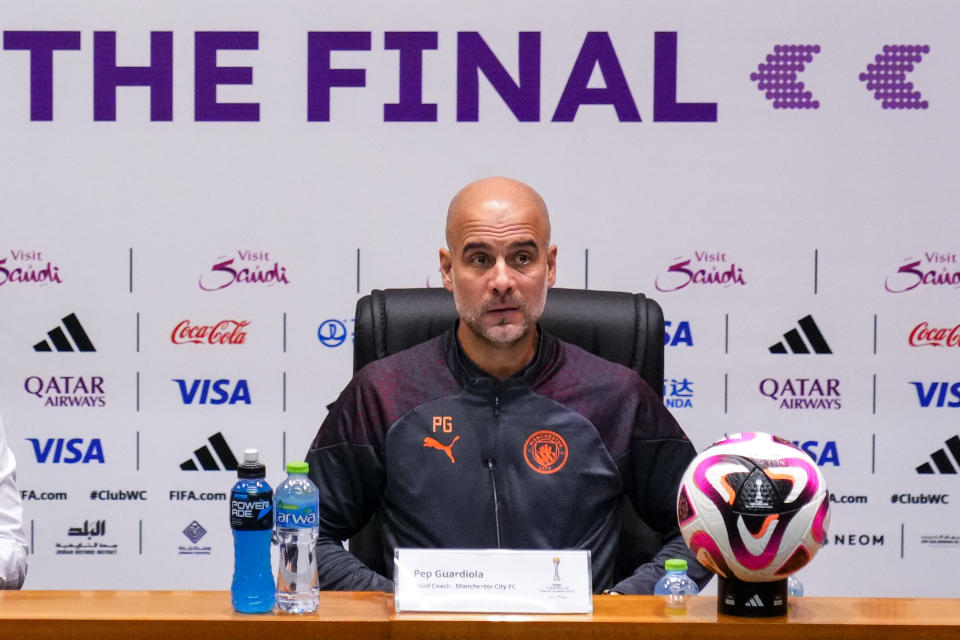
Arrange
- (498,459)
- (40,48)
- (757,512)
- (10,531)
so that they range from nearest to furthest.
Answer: (757,512) < (10,531) < (498,459) < (40,48)

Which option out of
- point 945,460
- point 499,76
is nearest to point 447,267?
point 499,76

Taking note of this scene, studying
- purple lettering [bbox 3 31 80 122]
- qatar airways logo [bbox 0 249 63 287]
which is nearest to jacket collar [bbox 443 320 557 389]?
qatar airways logo [bbox 0 249 63 287]

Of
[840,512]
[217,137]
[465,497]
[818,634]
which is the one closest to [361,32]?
[217,137]

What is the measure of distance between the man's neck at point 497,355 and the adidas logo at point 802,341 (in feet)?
5.56

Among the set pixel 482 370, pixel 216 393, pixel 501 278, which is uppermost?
pixel 501 278

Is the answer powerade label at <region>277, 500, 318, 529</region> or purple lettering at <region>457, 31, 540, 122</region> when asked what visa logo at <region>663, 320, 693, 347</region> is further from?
powerade label at <region>277, 500, 318, 529</region>

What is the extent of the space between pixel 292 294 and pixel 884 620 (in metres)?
2.61

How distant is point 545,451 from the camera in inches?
89.9

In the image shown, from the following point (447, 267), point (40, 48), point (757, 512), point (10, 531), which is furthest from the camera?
point (40, 48)

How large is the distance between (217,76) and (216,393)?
1055mm

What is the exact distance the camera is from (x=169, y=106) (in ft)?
12.4

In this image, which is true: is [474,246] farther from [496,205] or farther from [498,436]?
[498,436]

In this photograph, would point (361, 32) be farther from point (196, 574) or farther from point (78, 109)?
point (196, 574)

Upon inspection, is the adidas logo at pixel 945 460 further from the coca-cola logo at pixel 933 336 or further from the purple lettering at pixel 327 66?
the purple lettering at pixel 327 66
